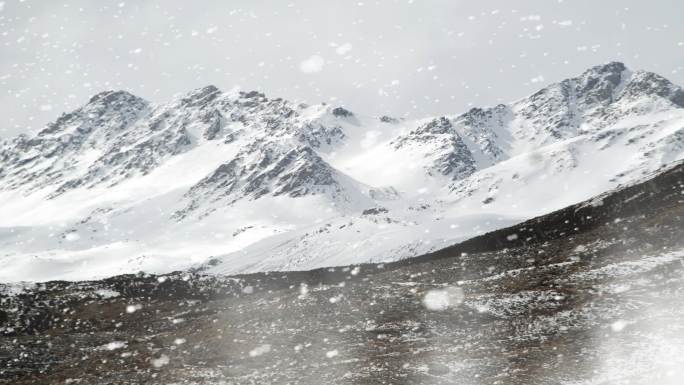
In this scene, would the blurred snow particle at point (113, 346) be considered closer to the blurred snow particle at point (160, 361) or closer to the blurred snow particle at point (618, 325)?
the blurred snow particle at point (160, 361)

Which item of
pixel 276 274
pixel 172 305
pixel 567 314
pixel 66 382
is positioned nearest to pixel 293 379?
pixel 66 382

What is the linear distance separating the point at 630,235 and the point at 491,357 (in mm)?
13714

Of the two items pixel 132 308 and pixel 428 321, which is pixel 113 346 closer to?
pixel 132 308

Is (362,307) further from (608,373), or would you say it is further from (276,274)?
A: (276,274)

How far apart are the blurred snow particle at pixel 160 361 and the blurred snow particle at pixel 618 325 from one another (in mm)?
14653

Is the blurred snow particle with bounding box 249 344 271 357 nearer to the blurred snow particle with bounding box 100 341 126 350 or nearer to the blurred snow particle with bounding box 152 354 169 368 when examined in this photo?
the blurred snow particle with bounding box 152 354 169 368

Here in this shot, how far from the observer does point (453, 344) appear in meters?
19.8

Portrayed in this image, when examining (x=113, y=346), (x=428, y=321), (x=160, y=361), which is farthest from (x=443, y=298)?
(x=113, y=346)

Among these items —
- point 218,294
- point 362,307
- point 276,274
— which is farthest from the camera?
point 276,274

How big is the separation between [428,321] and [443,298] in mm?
3018

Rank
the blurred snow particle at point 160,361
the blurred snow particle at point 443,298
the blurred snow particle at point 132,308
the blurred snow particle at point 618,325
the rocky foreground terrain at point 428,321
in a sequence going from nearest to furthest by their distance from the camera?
the rocky foreground terrain at point 428,321
the blurred snow particle at point 618,325
the blurred snow particle at point 160,361
the blurred snow particle at point 443,298
the blurred snow particle at point 132,308

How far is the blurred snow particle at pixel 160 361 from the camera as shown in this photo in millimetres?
20778

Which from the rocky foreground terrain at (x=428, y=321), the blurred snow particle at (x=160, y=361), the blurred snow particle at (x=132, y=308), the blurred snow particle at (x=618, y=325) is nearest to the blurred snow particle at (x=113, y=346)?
the rocky foreground terrain at (x=428, y=321)

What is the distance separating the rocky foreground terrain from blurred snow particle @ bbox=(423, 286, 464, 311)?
96 millimetres
